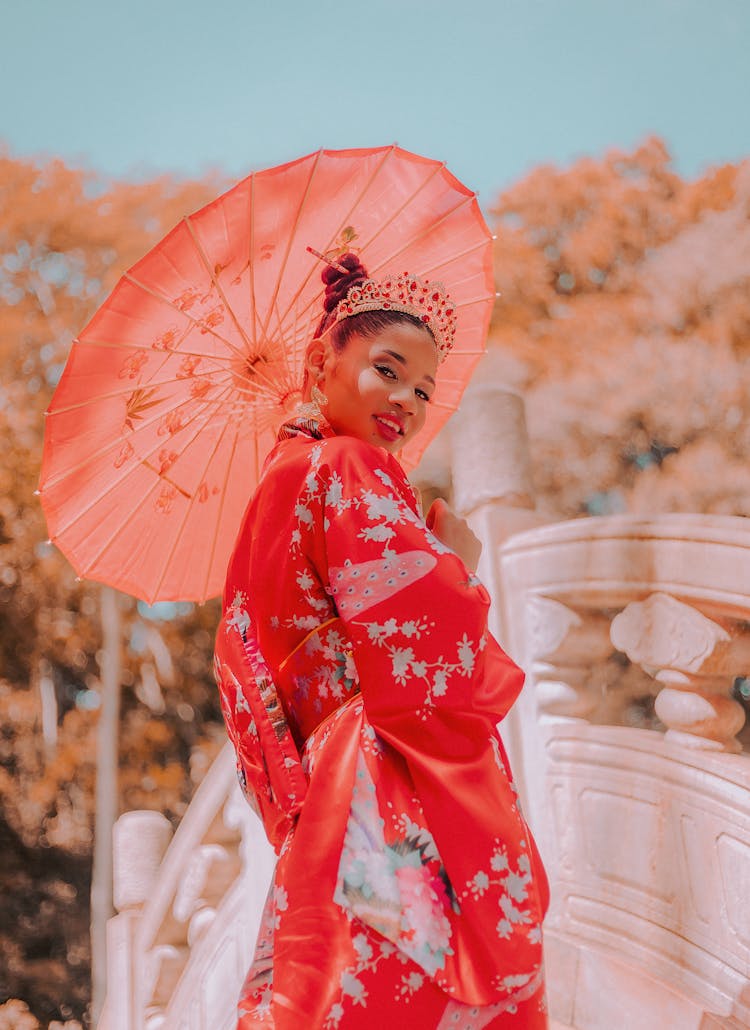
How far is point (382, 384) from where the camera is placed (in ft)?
4.68

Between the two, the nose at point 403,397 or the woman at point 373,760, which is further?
the nose at point 403,397

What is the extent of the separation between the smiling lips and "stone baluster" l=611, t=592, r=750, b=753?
82 cm

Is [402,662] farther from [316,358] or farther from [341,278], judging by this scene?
[341,278]

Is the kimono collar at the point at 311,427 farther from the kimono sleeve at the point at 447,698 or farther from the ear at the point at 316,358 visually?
the kimono sleeve at the point at 447,698

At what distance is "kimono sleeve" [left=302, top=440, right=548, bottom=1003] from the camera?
1.10 m

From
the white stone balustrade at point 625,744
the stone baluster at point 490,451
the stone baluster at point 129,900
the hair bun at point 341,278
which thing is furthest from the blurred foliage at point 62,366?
the hair bun at point 341,278

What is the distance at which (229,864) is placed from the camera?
2990 mm

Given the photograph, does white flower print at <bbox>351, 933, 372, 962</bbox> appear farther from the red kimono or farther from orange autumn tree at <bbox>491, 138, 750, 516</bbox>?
orange autumn tree at <bbox>491, 138, 750, 516</bbox>

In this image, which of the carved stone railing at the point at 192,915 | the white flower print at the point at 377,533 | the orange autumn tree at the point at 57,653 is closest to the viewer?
the white flower print at the point at 377,533

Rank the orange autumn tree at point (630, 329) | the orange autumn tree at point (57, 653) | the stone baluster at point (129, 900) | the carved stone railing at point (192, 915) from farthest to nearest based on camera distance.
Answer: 1. the orange autumn tree at point (57, 653)
2. the orange autumn tree at point (630, 329)
3. the stone baluster at point (129, 900)
4. the carved stone railing at point (192, 915)

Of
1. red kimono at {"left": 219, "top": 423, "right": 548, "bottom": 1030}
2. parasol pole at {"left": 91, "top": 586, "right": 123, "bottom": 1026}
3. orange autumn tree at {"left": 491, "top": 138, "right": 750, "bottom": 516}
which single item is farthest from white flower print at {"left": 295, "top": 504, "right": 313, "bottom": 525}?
parasol pole at {"left": 91, "top": 586, "right": 123, "bottom": 1026}

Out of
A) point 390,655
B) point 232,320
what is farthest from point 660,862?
point 232,320

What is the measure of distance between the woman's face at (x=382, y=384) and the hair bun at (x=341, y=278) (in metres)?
0.11

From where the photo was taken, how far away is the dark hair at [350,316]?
4.81 feet
